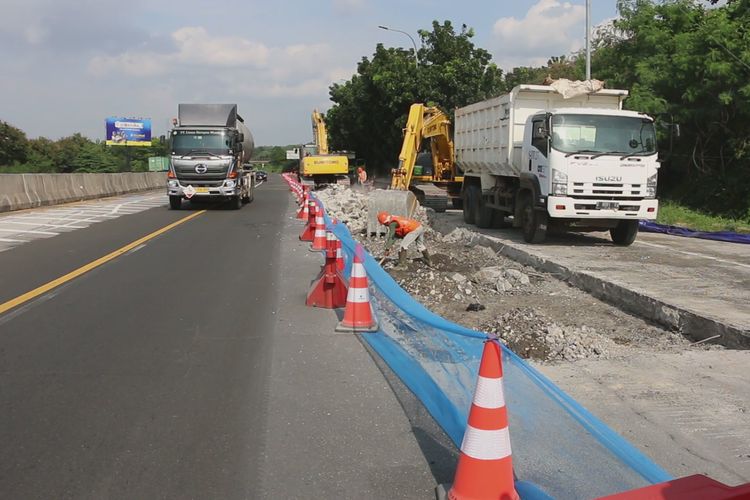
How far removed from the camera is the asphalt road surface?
3.59 meters

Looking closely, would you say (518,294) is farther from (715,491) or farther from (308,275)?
(715,491)

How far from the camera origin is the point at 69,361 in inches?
218

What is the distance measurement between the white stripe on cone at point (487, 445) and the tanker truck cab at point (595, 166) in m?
9.14

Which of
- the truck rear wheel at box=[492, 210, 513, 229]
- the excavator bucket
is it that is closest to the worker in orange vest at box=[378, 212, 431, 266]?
the excavator bucket

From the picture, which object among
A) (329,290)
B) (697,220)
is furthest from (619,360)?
(697,220)

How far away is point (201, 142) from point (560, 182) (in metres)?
14.4

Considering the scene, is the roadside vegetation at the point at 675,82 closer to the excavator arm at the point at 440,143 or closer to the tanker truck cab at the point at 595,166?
the tanker truck cab at the point at 595,166

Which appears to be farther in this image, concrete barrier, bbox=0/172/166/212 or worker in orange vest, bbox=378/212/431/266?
concrete barrier, bbox=0/172/166/212

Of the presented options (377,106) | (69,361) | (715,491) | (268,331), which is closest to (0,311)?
(69,361)

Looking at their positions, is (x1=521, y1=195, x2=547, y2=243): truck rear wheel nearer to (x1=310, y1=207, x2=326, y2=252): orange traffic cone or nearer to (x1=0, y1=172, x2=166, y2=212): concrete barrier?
(x1=310, y1=207, x2=326, y2=252): orange traffic cone

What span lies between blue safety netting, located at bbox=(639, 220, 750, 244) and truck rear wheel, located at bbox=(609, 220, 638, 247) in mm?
2528

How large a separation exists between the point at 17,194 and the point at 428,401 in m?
21.6

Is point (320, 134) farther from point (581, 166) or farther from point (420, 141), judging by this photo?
point (581, 166)

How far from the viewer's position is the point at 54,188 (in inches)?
985
